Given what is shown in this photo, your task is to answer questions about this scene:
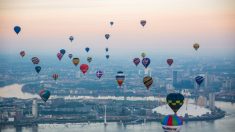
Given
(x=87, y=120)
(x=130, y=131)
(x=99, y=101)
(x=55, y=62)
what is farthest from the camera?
(x=55, y=62)

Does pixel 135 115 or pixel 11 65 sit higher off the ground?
pixel 11 65

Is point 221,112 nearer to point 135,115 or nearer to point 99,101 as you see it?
point 135,115

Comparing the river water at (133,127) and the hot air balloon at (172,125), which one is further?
the river water at (133,127)

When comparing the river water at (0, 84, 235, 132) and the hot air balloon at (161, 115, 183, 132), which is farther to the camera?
the river water at (0, 84, 235, 132)

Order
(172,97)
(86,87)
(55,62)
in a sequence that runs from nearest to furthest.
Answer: (172,97), (86,87), (55,62)

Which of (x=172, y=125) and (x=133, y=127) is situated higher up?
(x=172, y=125)

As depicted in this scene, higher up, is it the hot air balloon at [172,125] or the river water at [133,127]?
the hot air balloon at [172,125]

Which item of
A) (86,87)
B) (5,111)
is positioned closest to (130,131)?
(5,111)

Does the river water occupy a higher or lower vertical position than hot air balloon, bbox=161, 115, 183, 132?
lower

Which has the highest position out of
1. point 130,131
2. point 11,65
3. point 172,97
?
point 11,65

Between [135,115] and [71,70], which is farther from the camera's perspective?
[71,70]

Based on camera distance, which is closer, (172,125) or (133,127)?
(172,125)
